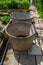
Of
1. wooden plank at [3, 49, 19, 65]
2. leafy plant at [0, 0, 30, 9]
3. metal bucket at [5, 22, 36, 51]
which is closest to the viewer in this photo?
wooden plank at [3, 49, 19, 65]

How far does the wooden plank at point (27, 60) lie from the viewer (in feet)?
11.5

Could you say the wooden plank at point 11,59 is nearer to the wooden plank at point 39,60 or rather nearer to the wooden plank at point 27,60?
the wooden plank at point 27,60

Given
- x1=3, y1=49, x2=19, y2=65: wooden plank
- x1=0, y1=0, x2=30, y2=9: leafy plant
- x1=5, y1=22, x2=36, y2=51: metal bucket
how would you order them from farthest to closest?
x1=0, y1=0, x2=30, y2=9: leafy plant
x1=5, y1=22, x2=36, y2=51: metal bucket
x1=3, y1=49, x2=19, y2=65: wooden plank

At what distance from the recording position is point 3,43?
4410 mm

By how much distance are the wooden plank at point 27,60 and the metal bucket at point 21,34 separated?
0.22 metres

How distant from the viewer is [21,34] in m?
4.52

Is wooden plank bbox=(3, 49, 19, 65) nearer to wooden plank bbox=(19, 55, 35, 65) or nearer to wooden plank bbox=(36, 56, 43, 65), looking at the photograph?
wooden plank bbox=(19, 55, 35, 65)

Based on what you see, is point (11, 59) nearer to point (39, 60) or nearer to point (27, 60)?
point (27, 60)

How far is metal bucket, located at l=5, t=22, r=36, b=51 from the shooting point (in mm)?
3717

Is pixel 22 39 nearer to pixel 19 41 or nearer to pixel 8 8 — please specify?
pixel 19 41

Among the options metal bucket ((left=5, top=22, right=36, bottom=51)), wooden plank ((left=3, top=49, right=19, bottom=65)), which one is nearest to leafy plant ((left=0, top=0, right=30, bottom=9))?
metal bucket ((left=5, top=22, right=36, bottom=51))

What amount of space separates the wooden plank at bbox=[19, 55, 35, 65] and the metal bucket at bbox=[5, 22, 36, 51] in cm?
22

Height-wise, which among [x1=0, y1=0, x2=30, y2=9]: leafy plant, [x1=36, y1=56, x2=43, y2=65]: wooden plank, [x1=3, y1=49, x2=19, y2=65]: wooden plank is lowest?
[x1=0, y1=0, x2=30, y2=9]: leafy plant

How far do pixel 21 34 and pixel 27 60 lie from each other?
1.06m
